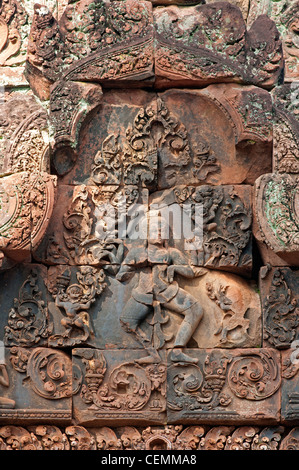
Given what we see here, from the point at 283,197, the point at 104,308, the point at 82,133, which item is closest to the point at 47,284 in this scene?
the point at 104,308

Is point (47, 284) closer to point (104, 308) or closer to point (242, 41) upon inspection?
point (104, 308)

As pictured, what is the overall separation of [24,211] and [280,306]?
83.9 inches

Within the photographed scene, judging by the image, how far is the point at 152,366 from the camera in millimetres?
10648

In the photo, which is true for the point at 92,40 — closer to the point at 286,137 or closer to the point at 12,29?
the point at 12,29

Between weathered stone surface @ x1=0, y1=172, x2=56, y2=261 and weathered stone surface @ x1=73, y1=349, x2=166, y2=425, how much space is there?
36.9 inches

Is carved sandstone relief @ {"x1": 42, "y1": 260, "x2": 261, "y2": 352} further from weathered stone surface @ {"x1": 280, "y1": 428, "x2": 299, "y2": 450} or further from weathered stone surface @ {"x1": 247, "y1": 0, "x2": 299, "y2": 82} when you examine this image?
weathered stone surface @ {"x1": 247, "y1": 0, "x2": 299, "y2": 82}

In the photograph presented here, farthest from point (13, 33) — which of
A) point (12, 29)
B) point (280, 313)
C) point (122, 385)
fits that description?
point (280, 313)

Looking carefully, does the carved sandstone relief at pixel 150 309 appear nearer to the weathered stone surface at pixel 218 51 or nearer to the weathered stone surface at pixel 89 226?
the weathered stone surface at pixel 89 226

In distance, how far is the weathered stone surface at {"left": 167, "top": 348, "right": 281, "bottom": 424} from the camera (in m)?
10.5

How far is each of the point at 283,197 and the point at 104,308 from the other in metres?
1.66

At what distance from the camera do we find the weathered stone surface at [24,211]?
409 inches

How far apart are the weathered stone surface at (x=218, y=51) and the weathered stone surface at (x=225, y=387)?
2.19 m

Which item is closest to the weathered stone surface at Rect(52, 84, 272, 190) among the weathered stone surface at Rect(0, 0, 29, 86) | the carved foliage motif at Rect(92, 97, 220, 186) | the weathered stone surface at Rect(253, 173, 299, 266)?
the carved foliage motif at Rect(92, 97, 220, 186)

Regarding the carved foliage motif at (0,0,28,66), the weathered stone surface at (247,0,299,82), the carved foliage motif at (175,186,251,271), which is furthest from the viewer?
the carved foliage motif at (0,0,28,66)
